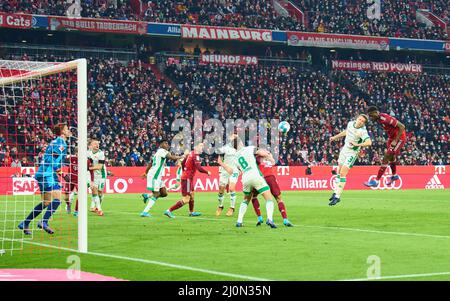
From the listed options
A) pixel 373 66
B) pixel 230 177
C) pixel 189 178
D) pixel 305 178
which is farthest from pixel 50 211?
pixel 373 66

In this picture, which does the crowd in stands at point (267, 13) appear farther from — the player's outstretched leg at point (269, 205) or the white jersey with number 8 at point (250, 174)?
the player's outstretched leg at point (269, 205)

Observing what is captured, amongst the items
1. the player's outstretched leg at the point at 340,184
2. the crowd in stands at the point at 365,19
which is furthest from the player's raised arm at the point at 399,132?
the crowd in stands at the point at 365,19

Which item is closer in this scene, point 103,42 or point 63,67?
point 63,67

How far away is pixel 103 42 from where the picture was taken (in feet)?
176

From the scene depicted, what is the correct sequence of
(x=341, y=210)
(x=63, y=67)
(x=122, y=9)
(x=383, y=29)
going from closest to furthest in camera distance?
(x=63, y=67) < (x=341, y=210) < (x=122, y=9) < (x=383, y=29)

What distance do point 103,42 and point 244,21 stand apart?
A: 31.9ft

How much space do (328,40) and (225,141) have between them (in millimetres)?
15256

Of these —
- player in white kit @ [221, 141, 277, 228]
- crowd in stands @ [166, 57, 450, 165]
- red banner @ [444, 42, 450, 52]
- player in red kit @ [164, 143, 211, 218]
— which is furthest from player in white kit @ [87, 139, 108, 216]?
red banner @ [444, 42, 450, 52]

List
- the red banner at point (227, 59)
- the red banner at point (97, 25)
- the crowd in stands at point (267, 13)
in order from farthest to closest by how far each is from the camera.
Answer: the red banner at point (227, 59), the crowd in stands at point (267, 13), the red banner at point (97, 25)

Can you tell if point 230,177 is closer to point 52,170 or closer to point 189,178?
point 189,178

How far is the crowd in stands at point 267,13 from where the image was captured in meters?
50.4

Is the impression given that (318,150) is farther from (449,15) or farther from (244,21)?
(449,15)

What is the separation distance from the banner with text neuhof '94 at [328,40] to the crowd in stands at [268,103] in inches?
81.5
